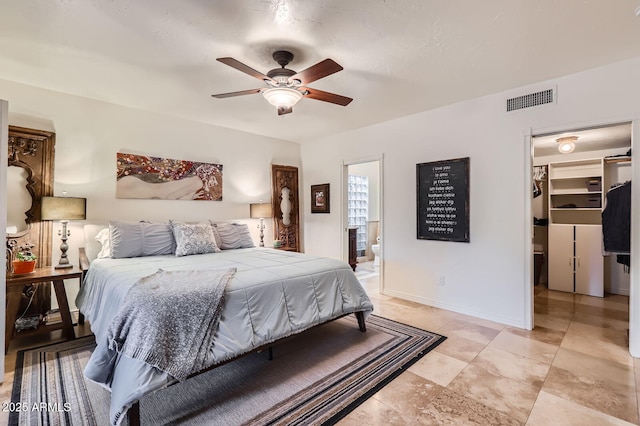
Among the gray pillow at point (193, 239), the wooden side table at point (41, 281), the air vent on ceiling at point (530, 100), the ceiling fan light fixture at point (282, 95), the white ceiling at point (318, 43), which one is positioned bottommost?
the wooden side table at point (41, 281)

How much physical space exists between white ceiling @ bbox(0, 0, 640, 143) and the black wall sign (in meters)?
0.83

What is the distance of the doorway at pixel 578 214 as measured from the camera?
4266mm

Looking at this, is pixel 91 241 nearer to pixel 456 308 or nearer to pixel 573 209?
pixel 456 308

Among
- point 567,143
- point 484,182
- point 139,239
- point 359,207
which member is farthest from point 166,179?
point 567,143

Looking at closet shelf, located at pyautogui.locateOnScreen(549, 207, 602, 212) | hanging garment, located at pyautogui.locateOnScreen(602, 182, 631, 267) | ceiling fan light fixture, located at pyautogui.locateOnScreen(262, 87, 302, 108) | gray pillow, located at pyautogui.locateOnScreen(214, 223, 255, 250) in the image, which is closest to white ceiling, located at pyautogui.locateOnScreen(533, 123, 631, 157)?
closet shelf, located at pyautogui.locateOnScreen(549, 207, 602, 212)

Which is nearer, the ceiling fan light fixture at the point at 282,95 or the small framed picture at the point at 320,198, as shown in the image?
the ceiling fan light fixture at the point at 282,95

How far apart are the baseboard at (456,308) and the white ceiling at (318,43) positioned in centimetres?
243

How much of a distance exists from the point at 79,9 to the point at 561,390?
4.00 m

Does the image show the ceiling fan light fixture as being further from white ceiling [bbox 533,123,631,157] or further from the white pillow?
white ceiling [bbox 533,123,631,157]

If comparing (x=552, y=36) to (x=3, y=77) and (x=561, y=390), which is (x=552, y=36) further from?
(x=3, y=77)

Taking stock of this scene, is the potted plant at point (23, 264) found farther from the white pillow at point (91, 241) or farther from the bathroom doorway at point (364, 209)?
the bathroom doorway at point (364, 209)

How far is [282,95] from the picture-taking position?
2.45 metres

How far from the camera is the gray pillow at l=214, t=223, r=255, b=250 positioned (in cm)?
394

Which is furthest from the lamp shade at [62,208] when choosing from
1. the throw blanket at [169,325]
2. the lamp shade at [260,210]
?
the lamp shade at [260,210]
